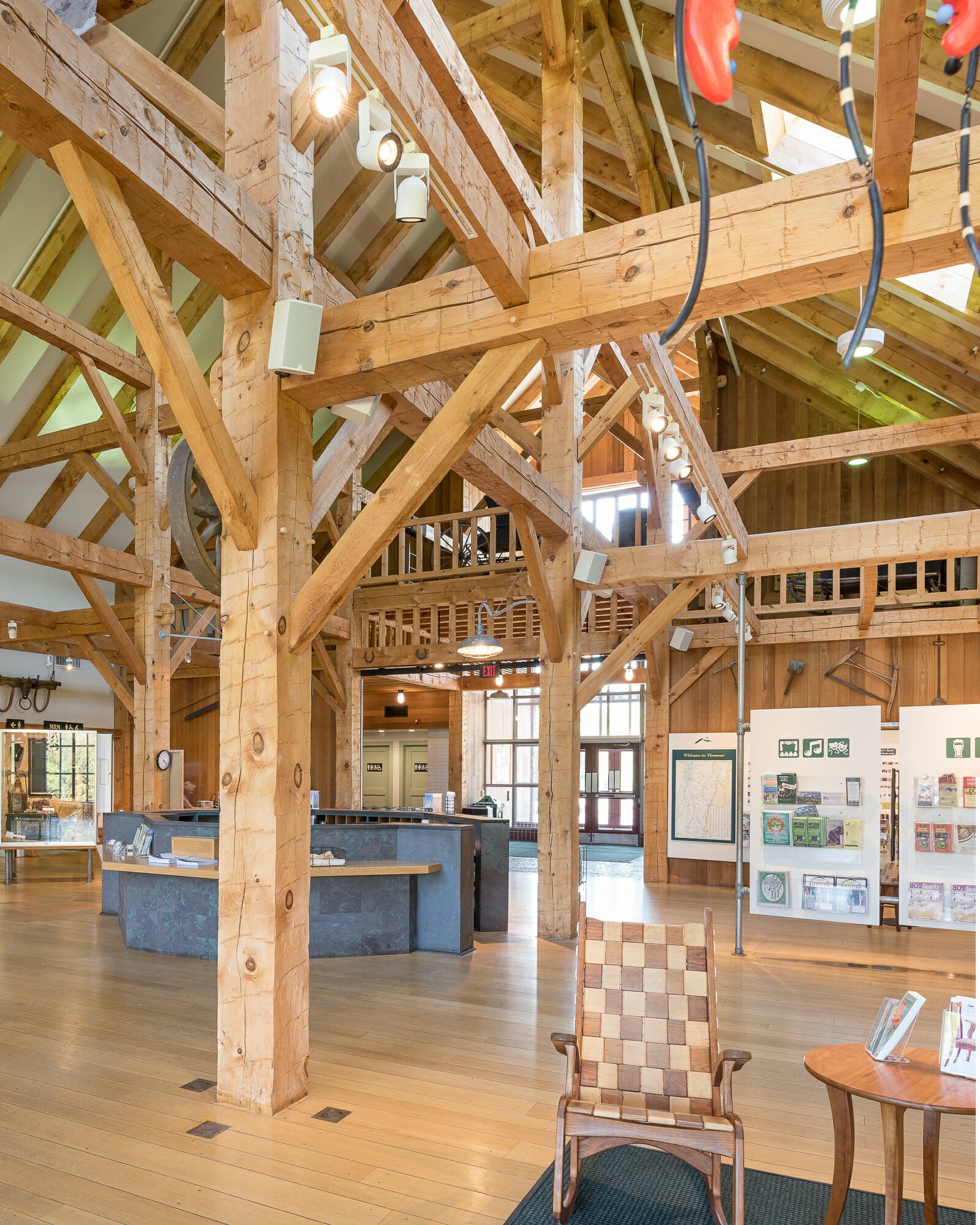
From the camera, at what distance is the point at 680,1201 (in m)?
3.17

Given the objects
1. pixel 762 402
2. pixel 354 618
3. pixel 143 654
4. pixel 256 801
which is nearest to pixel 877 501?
pixel 762 402

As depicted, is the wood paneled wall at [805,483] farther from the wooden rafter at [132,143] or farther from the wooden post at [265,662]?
the wooden rafter at [132,143]

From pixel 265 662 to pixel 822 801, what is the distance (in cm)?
536

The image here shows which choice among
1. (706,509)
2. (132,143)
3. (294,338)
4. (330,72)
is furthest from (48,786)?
(330,72)

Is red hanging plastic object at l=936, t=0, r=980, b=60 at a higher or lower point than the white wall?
higher

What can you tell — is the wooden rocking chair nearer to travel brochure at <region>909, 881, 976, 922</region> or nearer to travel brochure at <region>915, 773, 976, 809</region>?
travel brochure at <region>915, 773, 976, 809</region>

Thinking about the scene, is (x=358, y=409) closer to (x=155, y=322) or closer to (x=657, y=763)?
(x=155, y=322)

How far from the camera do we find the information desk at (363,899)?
676 cm

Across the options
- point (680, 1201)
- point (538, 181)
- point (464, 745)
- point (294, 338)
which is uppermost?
point (538, 181)

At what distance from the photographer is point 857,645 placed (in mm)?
10797

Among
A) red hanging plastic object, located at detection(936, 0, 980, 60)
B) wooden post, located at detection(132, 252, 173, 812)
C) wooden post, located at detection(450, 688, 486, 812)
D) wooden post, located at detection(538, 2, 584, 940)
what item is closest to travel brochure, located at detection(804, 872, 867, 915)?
wooden post, located at detection(538, 2, 584, 940)

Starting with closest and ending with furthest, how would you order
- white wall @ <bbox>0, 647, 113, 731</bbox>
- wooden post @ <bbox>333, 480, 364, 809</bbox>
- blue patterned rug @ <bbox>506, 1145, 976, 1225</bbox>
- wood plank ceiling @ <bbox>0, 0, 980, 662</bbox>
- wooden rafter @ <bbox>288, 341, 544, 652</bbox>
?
1. blue patterned rug @ <bbox>506, 1145, 976, 1225</bbox>
2. wooden rafter @ <bbox>288, 341, 544, 652</bbox>
3. wood plank ceiling @ <bbox>0, 0, 980, 662</bbox>
4. wooden post @ <bbox>333, 480, 364, 809</bbox>
5. white wall @ <bbox>0, 647, 113, 731</bbox>

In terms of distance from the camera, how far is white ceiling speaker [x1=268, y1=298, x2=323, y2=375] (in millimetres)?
3785

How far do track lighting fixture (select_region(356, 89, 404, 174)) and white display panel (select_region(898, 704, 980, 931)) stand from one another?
6481 mm
